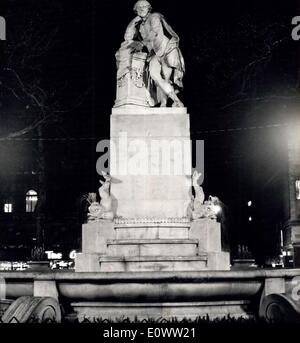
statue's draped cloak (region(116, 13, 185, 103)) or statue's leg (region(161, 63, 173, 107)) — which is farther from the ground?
statue's draped cloak (region(116, 13, 185, 103))

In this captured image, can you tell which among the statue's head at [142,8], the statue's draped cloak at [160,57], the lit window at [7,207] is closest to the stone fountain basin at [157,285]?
the statue's draped cloak at [160,57]

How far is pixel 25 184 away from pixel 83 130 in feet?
69.8

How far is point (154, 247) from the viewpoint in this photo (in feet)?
39.3

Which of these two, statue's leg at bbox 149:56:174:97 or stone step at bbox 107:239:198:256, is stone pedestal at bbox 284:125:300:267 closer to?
statue's leg at bbox 149:56:174:97

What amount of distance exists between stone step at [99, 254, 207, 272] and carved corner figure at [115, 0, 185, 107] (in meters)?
3.70

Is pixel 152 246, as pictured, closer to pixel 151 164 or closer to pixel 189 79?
pixel 151 164

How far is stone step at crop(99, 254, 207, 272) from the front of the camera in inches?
456

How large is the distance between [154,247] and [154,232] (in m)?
0.60

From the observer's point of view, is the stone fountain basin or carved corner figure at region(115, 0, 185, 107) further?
carved corner figure at region(115, 0, 185, 107)

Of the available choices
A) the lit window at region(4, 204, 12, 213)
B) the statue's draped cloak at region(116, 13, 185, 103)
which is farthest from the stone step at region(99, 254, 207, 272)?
the lit window at region(4, 204, 12, 213)

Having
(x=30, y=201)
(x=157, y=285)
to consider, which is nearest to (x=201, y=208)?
(x=157, y=285)

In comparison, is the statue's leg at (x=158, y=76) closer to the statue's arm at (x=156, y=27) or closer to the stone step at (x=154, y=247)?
the statue's arm at (x=156, y=27)
